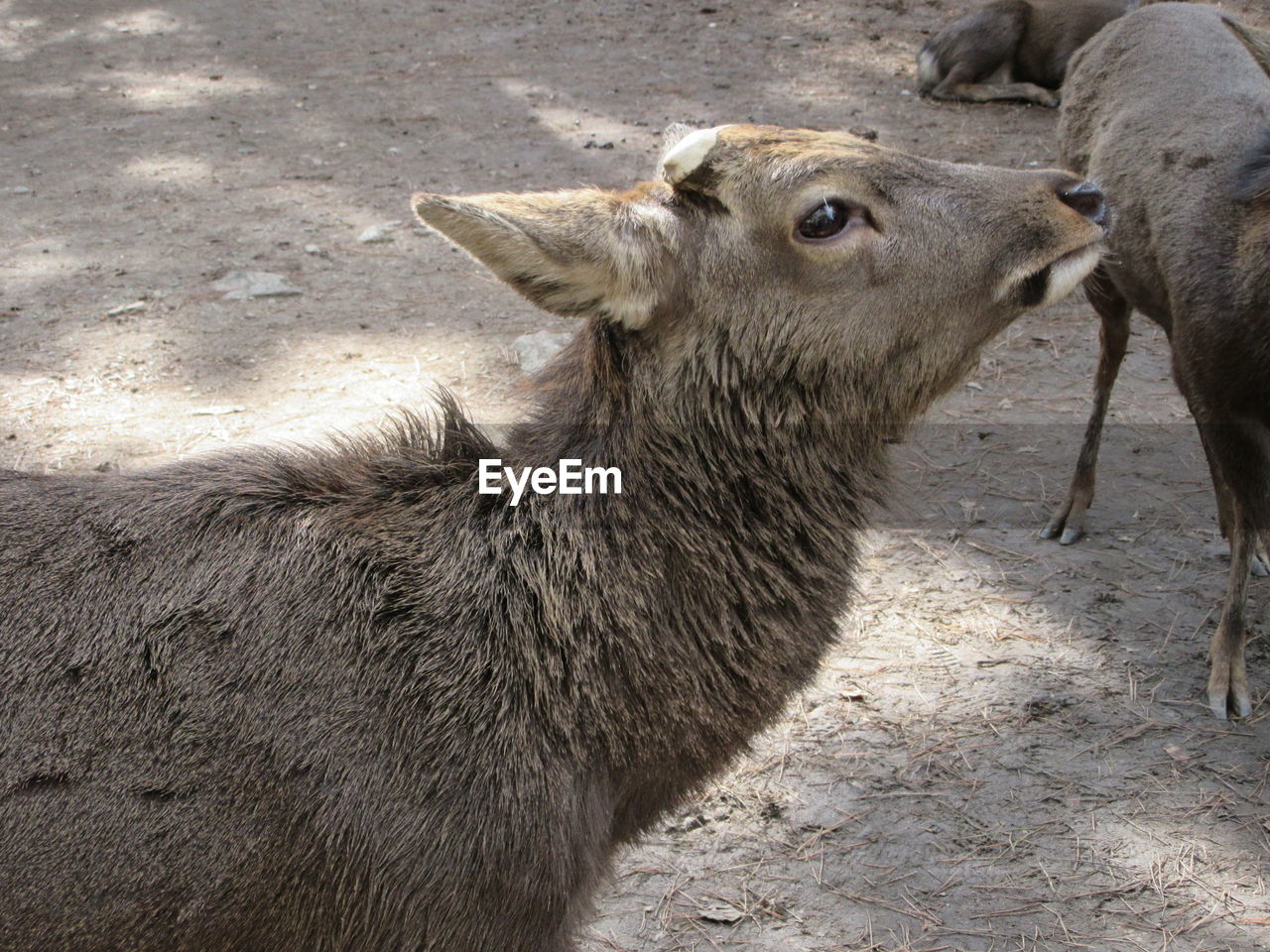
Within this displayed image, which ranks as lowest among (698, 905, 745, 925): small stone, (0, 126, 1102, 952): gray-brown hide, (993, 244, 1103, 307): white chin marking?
(698, 905, 745, 925): small stone

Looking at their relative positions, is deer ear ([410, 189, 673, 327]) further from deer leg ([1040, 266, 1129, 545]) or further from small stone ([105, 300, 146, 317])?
small stone ([105, 300, 146, 317])

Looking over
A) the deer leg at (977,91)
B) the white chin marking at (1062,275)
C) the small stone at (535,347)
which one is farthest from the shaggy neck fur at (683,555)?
the deer leg at (977,91)

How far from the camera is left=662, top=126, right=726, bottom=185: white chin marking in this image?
2.54m

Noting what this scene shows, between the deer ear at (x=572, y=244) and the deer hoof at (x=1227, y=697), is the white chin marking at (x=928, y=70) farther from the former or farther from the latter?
the deer ear at (x=572, y=244)

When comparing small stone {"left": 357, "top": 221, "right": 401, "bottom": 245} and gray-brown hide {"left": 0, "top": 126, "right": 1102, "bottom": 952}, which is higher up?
gray-brown hide {"left": 0, "top": 126, "right": 1102, "bottom": 952}

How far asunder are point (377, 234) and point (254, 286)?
107cm

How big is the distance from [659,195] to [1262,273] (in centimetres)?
240

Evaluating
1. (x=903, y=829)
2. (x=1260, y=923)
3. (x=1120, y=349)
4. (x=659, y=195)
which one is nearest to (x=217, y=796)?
(x=659, y=195)

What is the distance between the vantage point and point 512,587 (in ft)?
8.13

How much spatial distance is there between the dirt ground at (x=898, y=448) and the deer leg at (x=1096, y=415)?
0.44 ft

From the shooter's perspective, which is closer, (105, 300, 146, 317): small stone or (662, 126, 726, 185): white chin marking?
(662, 126, 726, 185): white chin marking

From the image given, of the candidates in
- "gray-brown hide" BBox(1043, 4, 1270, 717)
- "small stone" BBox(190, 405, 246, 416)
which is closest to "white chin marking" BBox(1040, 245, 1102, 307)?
"gray-brown hide" BBox(1043, 4, 1270, 717)

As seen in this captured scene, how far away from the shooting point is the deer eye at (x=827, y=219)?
2555 millimetres

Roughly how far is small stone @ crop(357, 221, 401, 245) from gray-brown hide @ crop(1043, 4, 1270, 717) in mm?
4415
